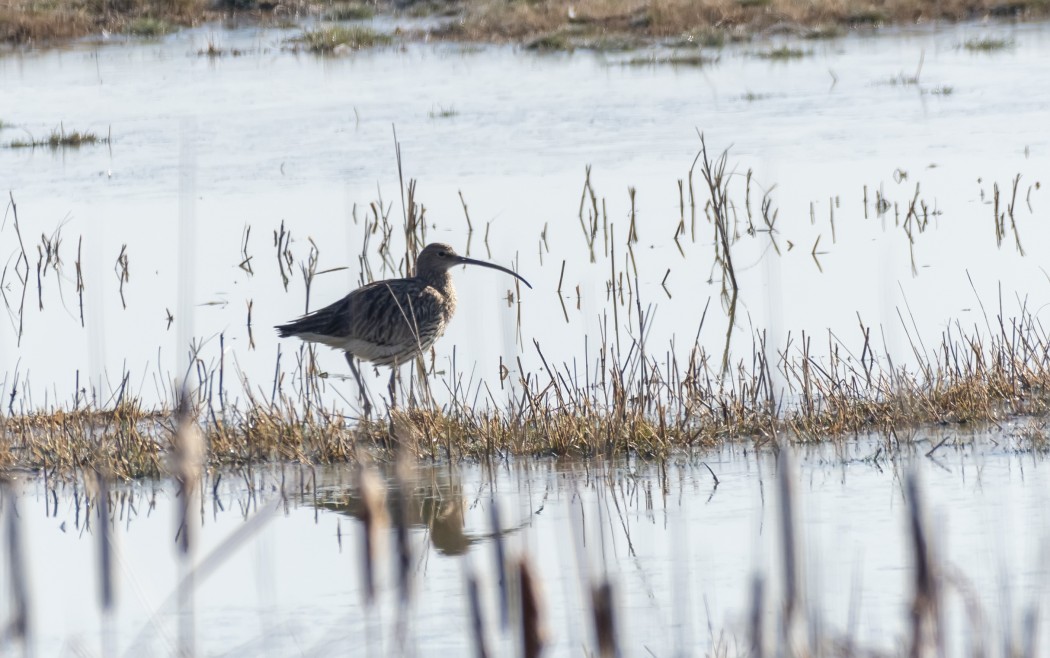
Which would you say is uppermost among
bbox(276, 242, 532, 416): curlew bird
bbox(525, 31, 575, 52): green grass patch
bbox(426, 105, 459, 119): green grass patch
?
bbox(525, 31, 575, 52): green grass patch

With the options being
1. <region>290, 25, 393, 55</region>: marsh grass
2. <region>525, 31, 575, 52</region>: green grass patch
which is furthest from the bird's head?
<region>290, 25, 393, 55</region>: marsh grass

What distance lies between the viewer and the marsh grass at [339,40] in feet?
87.5

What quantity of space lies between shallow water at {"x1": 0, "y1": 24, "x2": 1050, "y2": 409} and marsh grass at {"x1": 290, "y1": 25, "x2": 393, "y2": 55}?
4.70 ft

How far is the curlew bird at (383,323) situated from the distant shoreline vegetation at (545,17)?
17644mm

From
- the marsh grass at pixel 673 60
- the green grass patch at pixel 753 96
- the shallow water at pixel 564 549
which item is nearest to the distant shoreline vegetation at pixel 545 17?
the marsh grass at pixel 673 60

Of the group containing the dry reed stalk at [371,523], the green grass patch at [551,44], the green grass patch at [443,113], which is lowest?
the green grass patch at [443,113]

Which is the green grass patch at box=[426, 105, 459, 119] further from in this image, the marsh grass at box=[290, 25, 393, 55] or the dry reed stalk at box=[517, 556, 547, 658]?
the dry reed stalk at box=[517, 556, 547, 658]

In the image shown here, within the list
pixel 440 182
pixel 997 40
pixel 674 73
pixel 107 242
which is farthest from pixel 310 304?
pixel 997 40

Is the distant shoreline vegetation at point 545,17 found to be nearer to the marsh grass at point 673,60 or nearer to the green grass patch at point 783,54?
the marsh grass at point 673,60

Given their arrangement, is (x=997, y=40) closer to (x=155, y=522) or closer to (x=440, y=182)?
(x=440, y=182)

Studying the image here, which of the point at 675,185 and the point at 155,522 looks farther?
the point at 675,185

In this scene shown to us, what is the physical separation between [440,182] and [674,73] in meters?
8.05

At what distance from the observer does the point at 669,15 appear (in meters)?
27.7

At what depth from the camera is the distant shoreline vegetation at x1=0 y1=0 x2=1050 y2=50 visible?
86.8ft
